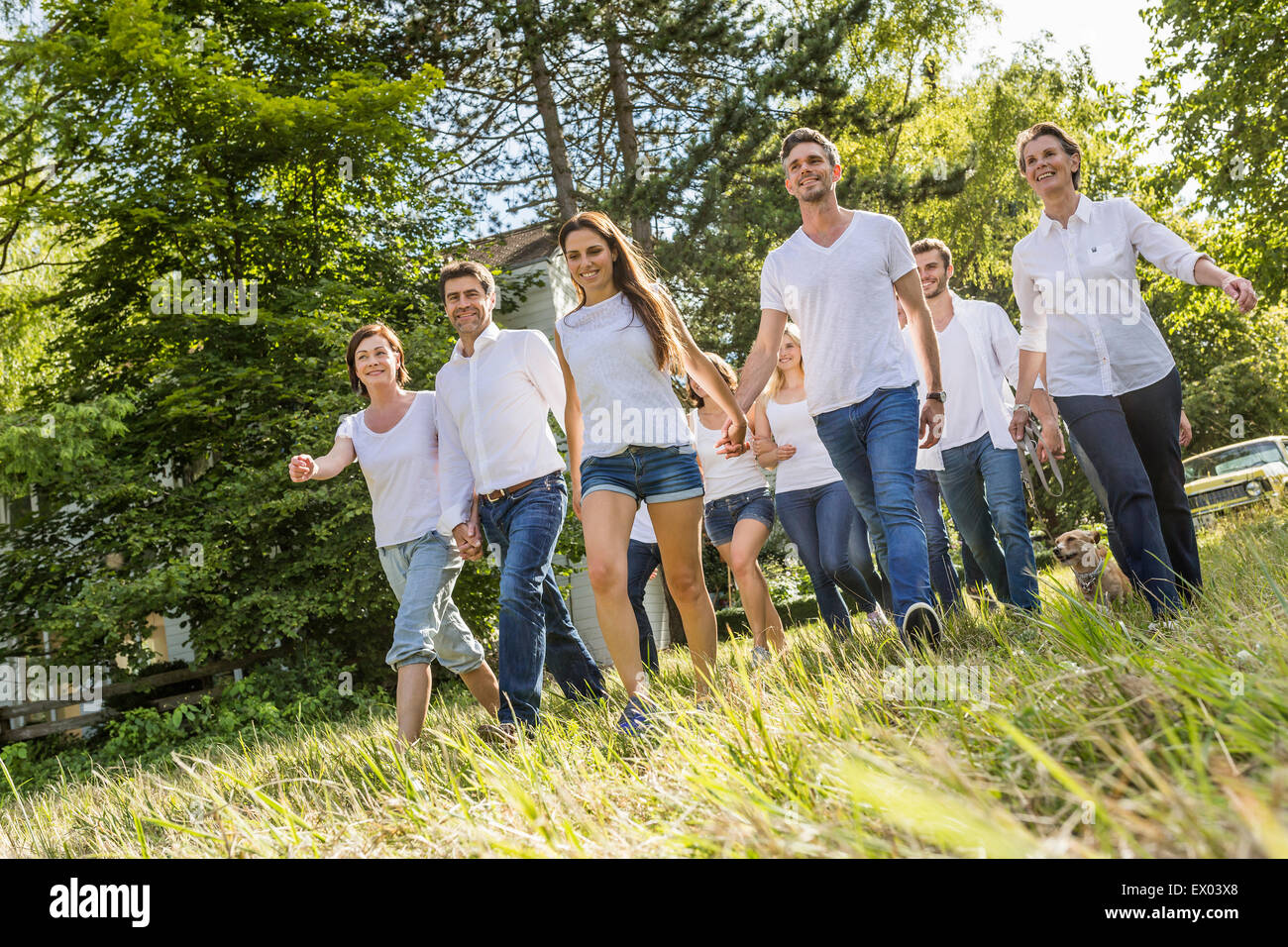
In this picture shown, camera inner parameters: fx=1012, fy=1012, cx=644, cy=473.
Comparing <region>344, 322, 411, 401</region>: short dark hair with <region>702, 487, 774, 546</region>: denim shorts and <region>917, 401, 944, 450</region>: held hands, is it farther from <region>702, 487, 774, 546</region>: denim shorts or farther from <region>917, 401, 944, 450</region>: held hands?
<region>917, 401, 944, 450</region>: held hands

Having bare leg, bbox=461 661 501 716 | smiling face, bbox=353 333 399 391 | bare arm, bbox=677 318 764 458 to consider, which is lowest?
bare leg, bbox=461 661 501 716

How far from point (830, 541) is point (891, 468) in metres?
1.91

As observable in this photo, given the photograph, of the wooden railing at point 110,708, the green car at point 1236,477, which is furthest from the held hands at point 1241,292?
the green car at point 1236,477

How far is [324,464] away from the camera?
5.11 meters

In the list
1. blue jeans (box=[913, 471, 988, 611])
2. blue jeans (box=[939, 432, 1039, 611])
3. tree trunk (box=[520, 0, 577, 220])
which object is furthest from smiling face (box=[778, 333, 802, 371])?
tree trunk (box=[520, 0, 577, 220])

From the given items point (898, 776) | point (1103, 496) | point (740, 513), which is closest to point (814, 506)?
point (740, 513)

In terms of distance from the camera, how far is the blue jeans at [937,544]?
20.2 ft

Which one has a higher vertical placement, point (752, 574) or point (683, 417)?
point (683, 417)

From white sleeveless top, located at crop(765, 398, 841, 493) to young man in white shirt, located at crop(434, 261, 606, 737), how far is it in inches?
78.1

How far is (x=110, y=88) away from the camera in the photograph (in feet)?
40.5

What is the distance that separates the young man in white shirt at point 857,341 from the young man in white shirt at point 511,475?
1.01 meters

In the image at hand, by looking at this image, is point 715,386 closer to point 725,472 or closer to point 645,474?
point 645,474

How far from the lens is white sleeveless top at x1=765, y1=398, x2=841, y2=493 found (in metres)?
6.34

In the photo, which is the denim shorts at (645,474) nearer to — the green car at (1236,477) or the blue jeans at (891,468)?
the blue jeans at (891,468)
